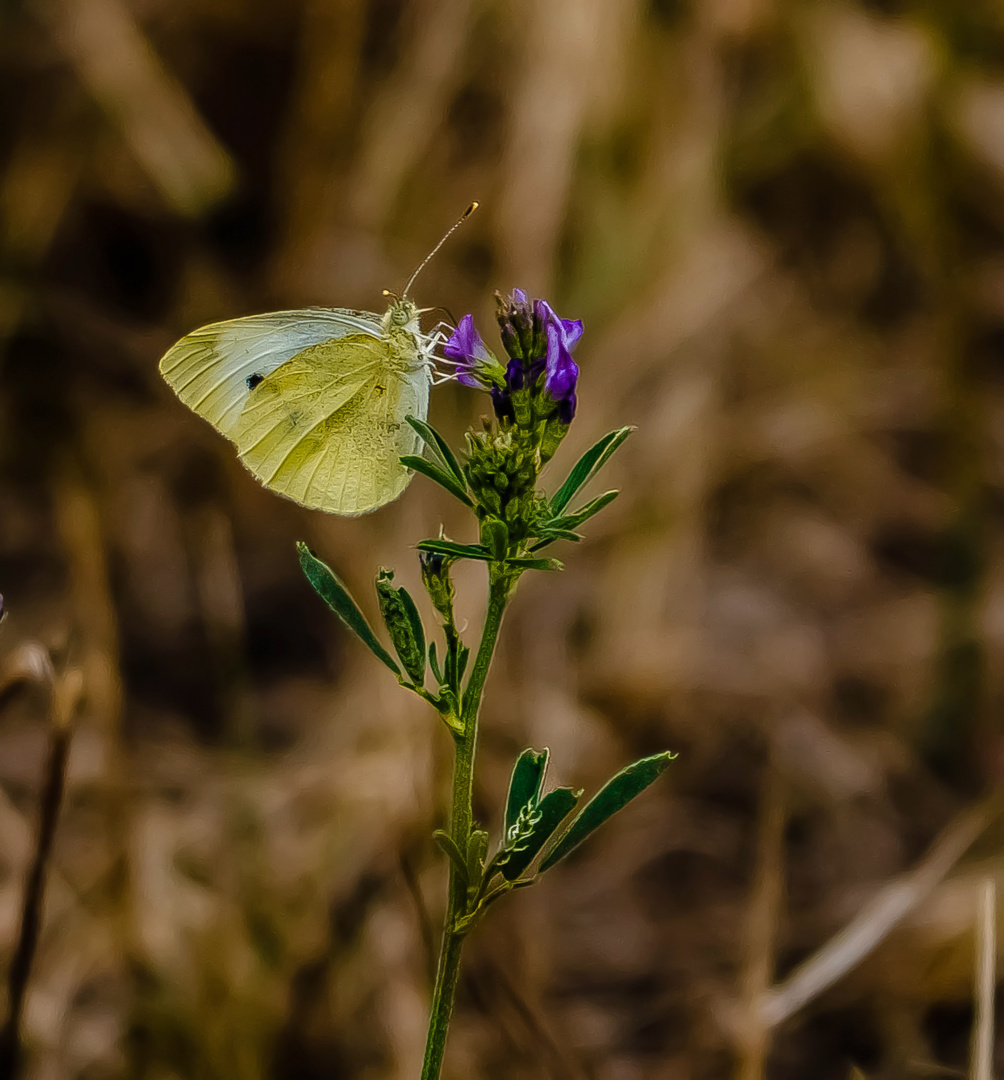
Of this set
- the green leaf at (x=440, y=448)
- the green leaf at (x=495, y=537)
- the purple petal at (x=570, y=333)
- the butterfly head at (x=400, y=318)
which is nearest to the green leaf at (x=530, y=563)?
the green leaf at (x=495, y=537)

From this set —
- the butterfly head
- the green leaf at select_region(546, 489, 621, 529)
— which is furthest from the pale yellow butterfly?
the green leaf at select_region(546, 489, 621, 529)

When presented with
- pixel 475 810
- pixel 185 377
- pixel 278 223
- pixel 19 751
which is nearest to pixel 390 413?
pixel 185 377

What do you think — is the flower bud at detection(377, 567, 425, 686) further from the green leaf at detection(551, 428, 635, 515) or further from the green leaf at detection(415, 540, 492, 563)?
the green leaf at detection(551, 428, 635, 515)

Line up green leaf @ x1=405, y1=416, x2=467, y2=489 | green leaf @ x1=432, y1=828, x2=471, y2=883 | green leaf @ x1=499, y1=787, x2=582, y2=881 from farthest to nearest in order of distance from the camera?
green leaf @ x1=405, y1=416, x2=467, y2=489 < green leaf @ x1=499, y1=787, x2=582, y2=881 < green leaf @ x1=432, y1=828, x2=471, y2=883

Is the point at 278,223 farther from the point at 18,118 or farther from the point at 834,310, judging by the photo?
the point at 834,310

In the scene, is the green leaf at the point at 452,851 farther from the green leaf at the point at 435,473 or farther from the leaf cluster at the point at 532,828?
the green leaf at the point at 435,473

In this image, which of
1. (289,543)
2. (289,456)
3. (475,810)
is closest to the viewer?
(289,456)

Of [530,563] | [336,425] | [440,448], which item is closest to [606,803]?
[530,563]
